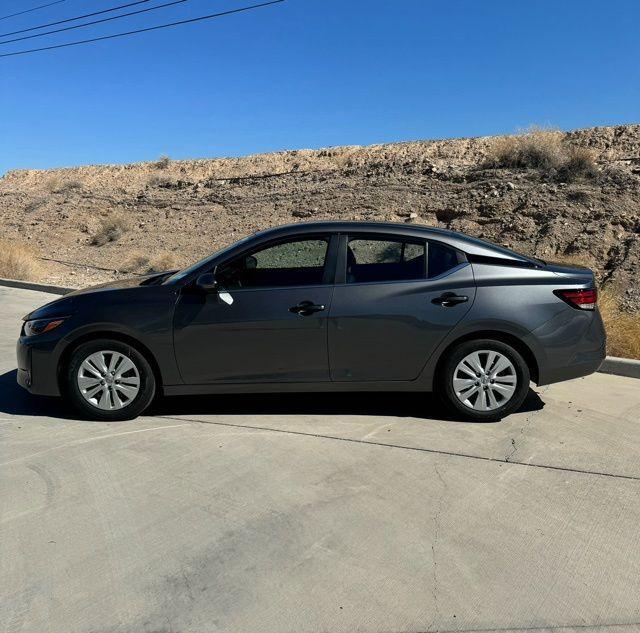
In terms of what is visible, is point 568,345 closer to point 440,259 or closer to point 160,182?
point 440,259

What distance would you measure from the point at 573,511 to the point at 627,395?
8.79 feet

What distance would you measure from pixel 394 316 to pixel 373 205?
1375cm

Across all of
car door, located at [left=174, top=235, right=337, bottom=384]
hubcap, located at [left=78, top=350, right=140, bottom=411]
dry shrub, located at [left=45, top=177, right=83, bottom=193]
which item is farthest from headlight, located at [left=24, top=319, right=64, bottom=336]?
dry shrub, located at [left=45, top=177, right=83, bottom=193]

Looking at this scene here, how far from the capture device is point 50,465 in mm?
4492

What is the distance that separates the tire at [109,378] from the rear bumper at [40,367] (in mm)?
115

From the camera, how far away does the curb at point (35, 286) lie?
1387cm

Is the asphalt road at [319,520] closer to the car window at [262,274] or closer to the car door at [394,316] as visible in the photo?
the car door at [394,316]

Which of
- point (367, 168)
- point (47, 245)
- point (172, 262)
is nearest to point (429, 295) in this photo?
point (172, 262)

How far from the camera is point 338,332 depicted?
514cm

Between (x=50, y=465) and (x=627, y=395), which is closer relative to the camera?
(x=50, y=465)

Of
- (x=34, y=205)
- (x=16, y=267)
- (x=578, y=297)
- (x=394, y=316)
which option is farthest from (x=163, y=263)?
(x=34, y=205)

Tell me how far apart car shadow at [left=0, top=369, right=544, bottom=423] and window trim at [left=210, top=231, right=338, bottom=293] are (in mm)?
1087

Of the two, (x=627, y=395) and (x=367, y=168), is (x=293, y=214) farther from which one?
(x=627, y=395)

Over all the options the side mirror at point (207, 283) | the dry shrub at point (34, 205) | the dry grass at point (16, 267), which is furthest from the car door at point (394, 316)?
the dry shrub at point (34, 205)
